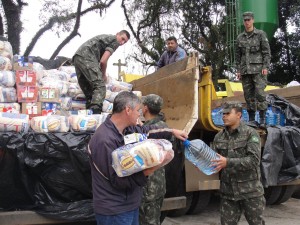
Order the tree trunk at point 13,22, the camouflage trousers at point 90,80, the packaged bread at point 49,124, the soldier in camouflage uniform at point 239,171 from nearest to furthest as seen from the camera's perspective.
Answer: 1. the soldier in camouflage uniform at point 239,171
2. the packaged bread at point 49,124
3. the camouflage trousers at point 90,80
4. the tree trunk at point 13,22

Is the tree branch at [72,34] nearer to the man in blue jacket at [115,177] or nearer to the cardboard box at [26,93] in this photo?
the cardboard box at [26,93]

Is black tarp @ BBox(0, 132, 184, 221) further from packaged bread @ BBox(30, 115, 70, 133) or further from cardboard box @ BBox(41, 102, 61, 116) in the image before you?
cardboard box @ BBox(41, 102, 61, 116)

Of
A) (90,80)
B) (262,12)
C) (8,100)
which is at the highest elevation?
(262,12)

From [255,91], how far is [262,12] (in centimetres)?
1186

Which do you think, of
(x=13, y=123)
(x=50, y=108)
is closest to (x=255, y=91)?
(x=50, y=108)

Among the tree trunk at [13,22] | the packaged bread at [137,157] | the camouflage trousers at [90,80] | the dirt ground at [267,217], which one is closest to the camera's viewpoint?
the packaged bread at [137,157]

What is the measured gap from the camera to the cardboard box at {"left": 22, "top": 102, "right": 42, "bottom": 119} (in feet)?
13.3

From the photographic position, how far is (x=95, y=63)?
191 inches

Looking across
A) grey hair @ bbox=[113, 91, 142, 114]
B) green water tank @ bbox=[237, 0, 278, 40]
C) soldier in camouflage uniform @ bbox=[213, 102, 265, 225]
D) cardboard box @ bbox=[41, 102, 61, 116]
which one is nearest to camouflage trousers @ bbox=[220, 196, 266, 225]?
soldier in camouflage uniform @ bbox=[213, 102, 265, 225]

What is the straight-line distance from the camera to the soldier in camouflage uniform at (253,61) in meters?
5.28

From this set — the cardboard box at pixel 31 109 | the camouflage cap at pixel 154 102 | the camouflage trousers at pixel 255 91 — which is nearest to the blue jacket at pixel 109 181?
the camouflage cap at pixel 154 102

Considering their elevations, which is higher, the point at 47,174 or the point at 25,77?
the point at 25,77

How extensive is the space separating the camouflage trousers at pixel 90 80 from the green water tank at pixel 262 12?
1232cm

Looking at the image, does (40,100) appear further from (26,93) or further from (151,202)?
(151,202)
